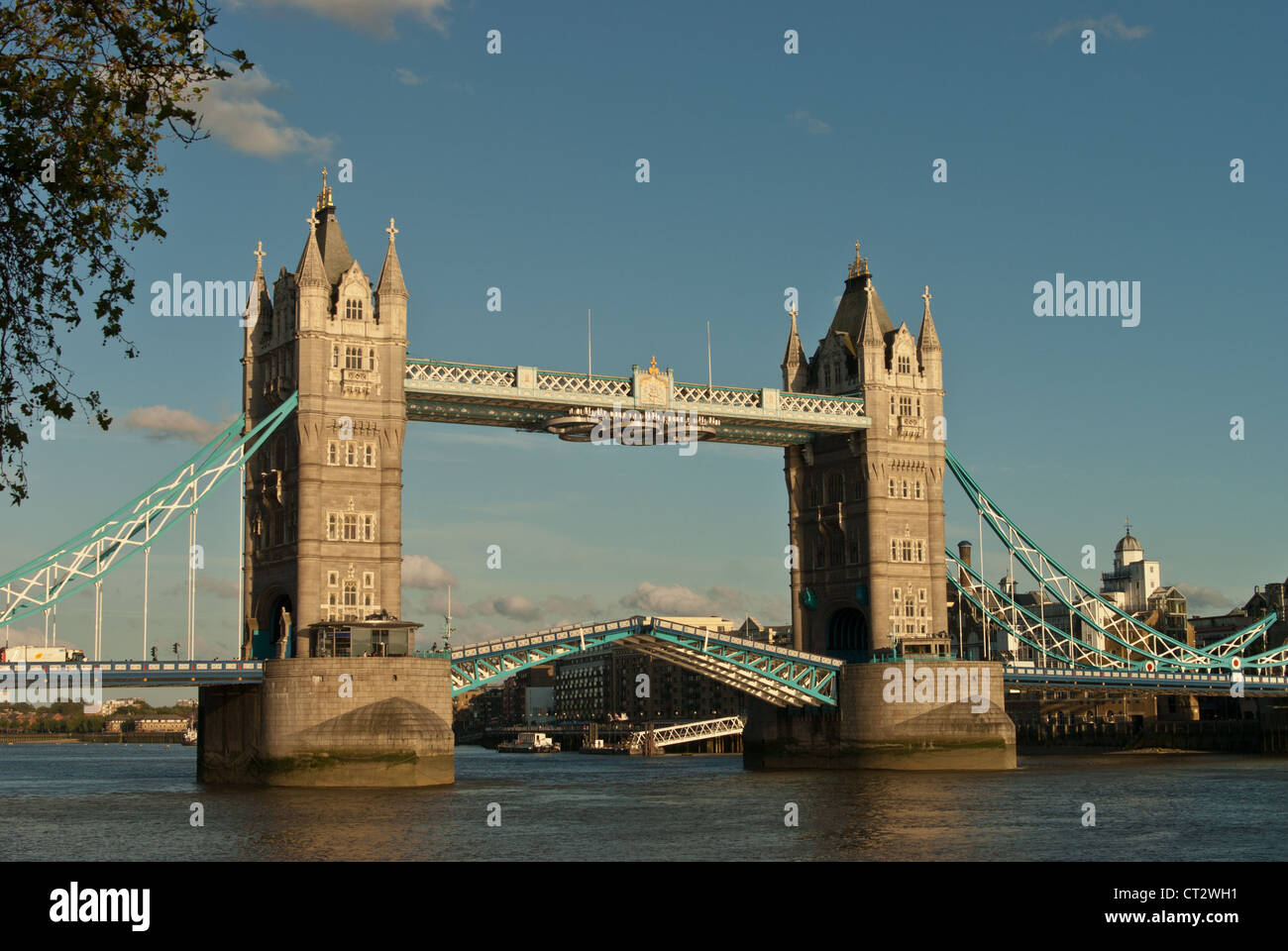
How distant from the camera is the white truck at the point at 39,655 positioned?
69.7 m

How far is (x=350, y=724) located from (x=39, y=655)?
562 inches

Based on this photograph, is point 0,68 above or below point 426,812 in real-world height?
above

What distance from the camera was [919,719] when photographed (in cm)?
8462

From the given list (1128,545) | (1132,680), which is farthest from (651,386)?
(1128,545)

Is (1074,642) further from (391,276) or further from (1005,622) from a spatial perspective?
(391,276)

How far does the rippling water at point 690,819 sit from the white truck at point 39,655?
5.94 m

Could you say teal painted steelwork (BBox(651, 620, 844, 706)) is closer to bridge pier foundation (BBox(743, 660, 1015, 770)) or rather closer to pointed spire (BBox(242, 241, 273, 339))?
bridge pier foundation (BBox(743, 660, 1015, 770))

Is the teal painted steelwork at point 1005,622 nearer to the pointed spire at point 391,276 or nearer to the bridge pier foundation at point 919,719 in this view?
the bridge pier foundation at point 919,719

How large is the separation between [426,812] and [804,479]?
1788 inches

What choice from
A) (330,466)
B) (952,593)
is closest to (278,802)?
(330,466)

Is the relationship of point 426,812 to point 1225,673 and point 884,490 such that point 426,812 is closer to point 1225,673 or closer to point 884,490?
point 884,490

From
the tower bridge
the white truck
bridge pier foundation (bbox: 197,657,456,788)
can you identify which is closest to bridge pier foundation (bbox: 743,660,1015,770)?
the tower bridge

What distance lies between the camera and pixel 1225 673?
10988 centimetres

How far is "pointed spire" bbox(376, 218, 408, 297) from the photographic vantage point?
3068 inches
